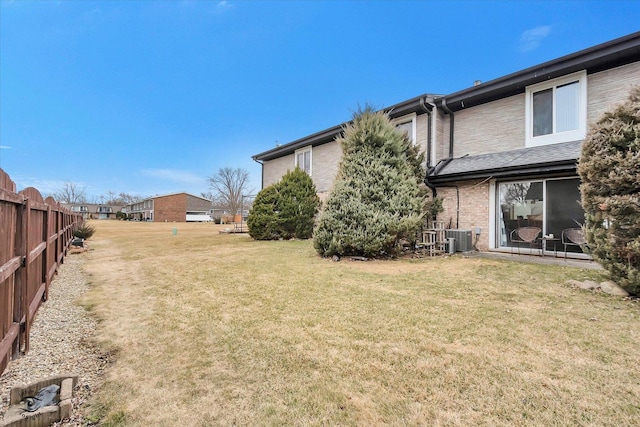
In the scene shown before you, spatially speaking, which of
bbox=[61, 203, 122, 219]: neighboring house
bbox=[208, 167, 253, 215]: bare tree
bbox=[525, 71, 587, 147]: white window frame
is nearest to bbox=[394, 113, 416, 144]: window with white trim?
bbox=[525, 71, 587, 147]: white window frame

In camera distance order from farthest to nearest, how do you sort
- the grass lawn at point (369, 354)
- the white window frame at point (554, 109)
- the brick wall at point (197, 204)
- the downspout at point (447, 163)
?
the brick wall at point (197, 204)
the downspout at point (447, 163)
the white window frame at point (554, 109)
the grass lawn at point (369, 354)

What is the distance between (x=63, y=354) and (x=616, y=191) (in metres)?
8.19

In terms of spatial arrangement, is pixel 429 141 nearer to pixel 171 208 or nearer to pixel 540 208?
pixel 540 208

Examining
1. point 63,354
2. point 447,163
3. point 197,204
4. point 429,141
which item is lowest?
point 63,354

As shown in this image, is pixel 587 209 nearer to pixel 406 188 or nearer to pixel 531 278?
pixel 531 278

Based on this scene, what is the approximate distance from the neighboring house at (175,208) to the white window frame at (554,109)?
62.0m

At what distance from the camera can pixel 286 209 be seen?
15.0 m

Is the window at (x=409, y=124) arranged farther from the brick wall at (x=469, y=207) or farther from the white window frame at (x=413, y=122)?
the brick wall at (x=469, y=207)

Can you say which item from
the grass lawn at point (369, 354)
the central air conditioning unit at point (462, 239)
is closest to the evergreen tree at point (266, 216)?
the central air conditioning unit at point (462, 239)

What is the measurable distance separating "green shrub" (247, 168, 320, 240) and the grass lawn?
30.0 feet


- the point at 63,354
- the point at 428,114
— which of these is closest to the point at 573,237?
the point at 428,114

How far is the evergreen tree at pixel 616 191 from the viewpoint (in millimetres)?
4738

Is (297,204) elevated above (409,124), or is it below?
below

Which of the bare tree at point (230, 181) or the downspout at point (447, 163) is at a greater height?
the bare tree at point (230, 181)
